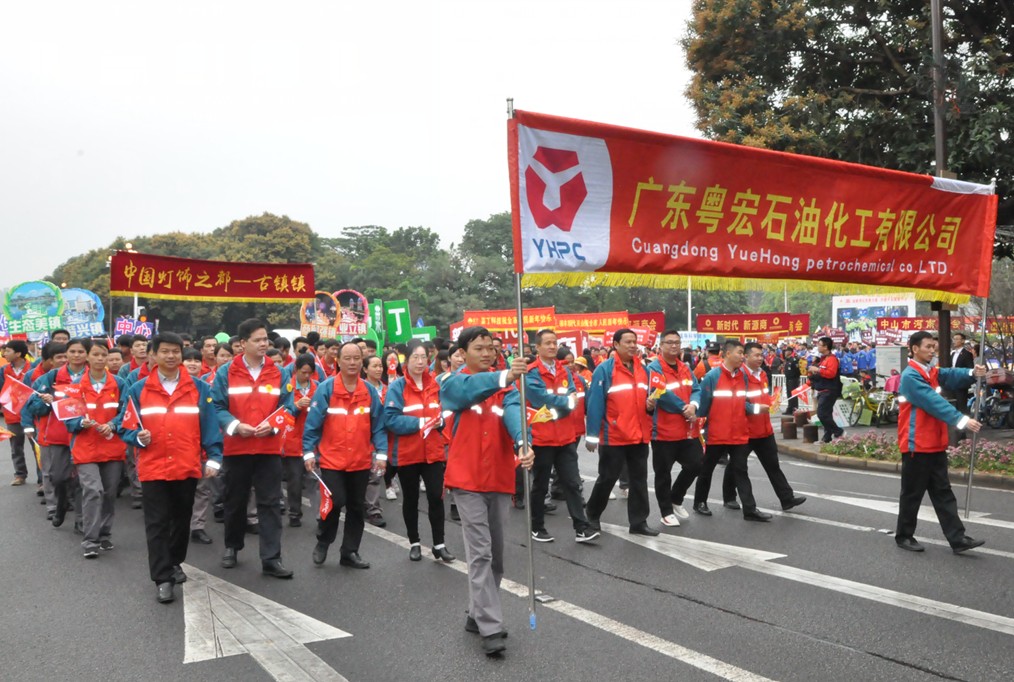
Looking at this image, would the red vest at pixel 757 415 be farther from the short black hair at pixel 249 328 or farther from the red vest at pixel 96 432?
the red vest at pixel 96 432

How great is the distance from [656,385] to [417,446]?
254 centimetres

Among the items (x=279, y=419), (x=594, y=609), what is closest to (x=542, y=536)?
(x=594, y=609)

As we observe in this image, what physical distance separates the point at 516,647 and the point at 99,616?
2.88 meters

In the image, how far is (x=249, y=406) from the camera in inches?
285

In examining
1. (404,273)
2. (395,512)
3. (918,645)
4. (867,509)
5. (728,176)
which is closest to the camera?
(918,645)

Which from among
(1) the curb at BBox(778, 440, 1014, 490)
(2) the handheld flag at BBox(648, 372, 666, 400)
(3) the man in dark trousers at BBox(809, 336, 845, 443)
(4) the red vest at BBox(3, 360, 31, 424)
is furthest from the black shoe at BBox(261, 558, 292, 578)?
(3) the man in dark trousers at BBox(809, 336, 845, 443)

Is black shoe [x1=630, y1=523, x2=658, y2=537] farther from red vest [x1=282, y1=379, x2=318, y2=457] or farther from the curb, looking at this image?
the curb

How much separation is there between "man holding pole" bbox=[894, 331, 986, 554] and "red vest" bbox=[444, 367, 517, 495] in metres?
3.59

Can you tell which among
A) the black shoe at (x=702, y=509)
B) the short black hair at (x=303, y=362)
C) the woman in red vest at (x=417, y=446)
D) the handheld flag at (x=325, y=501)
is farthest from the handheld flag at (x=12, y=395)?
the black shoe at (x=702, y=509)

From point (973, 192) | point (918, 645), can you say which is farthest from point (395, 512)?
point (973, 192)

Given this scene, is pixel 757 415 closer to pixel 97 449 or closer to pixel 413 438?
pixel 413 438

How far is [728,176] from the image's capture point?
668cm

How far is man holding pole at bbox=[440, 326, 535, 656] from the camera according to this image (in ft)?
16.9

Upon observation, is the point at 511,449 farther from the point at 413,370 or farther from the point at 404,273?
the point at 404,273
